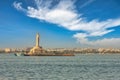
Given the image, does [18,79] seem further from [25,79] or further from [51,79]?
[51,79]

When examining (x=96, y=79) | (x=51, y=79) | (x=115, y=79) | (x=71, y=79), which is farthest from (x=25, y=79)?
(x=115, y=79)

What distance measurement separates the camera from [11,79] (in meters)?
48.2

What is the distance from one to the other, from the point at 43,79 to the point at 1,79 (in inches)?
261

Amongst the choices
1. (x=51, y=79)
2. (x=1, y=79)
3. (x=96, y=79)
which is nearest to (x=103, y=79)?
(x=96, y=79)

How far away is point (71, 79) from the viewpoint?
49.1m

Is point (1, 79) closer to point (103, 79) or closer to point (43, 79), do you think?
point (43, 79)

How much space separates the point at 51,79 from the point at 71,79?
127 inches

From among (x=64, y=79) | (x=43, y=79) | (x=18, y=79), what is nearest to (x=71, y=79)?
(x=64, y=79)

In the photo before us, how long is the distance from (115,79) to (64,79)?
825cm

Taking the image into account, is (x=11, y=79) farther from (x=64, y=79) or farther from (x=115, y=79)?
(x=115, y=79)

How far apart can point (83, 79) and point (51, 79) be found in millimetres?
5169

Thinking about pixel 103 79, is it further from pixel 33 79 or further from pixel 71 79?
pixel 33 79

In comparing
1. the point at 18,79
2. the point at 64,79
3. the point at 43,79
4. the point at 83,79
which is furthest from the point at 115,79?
the point at 18,79

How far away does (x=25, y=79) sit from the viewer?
4806 cm
